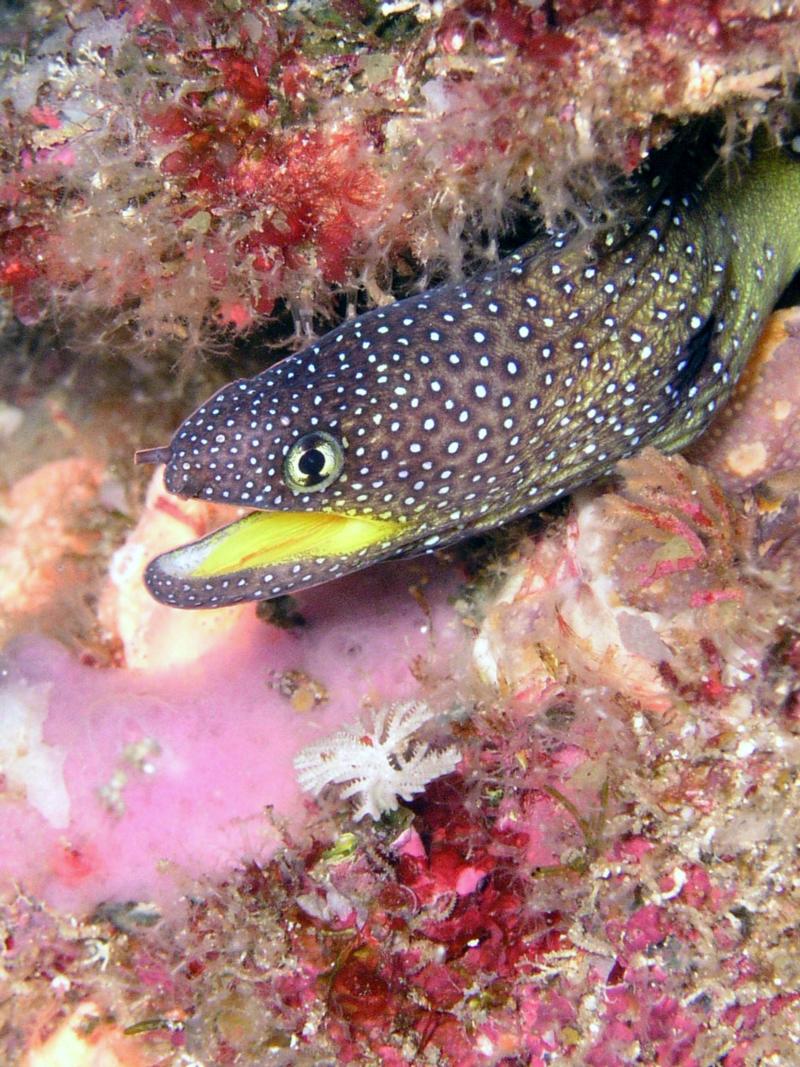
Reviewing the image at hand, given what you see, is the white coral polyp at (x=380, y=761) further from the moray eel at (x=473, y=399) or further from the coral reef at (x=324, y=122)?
the coral reef at (x=324, y=122)

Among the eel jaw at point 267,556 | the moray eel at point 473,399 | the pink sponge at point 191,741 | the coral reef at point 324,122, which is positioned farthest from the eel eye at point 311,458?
the pink sponge at point 191,741

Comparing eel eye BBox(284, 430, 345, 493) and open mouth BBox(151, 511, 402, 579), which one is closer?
eel eye BBox(284, 430, 345, 493)

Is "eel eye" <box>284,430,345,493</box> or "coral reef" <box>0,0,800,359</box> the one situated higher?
"coral reef" <box>0,0,800,359</box>

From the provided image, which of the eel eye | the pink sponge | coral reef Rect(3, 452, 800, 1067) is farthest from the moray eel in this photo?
the pink sponge

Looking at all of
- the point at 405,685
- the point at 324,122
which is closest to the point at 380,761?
Answer: the point at 405,685

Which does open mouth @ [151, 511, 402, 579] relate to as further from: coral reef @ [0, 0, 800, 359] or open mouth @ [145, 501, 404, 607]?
coral reef @ [0, 0, 800, 359]

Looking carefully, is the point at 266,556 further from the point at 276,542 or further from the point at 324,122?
the point at 324,122
